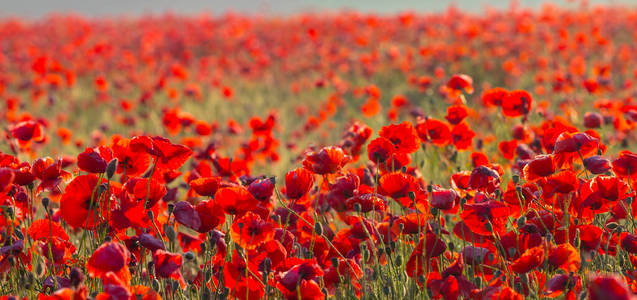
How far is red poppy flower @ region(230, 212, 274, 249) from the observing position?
1.41 meters

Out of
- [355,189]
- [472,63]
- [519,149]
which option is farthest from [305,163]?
[472,63]

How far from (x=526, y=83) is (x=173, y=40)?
5534mm

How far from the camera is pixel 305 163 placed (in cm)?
169

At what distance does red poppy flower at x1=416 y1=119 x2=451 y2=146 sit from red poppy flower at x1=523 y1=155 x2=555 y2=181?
65 cm

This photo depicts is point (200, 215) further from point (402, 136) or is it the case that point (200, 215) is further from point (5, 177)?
point (402, 136)

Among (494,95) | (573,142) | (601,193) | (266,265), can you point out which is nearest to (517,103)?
(494,95)

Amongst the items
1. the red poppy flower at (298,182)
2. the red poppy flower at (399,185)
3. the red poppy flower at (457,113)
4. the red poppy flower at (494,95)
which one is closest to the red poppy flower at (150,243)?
the red poppy flower at (298,182)

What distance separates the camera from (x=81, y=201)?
4.76ft

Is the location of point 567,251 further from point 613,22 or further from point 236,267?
point 613,22

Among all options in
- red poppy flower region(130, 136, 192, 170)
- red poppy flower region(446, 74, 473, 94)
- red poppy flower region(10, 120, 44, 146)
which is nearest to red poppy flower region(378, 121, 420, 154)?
red poppy flower region(130, 136, 192, 170)

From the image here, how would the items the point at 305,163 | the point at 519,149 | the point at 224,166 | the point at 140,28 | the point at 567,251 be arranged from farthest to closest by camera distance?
the point at 140,28
the point at 224,166
the point at 519,149
the point at 305,163
the point at 567,251

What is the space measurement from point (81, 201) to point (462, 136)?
1.43 meters

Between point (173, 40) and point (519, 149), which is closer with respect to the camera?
point (519, 149)

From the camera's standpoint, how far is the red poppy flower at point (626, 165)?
1.46m
